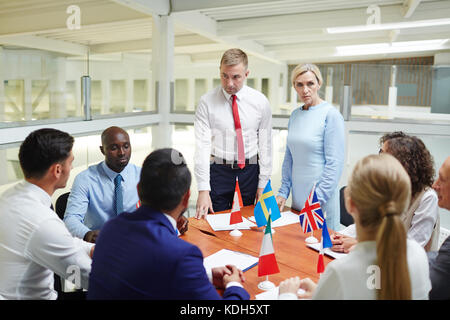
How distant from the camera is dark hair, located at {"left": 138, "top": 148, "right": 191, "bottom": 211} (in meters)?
1.42

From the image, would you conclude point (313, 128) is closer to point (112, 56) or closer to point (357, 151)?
point (357, 151)

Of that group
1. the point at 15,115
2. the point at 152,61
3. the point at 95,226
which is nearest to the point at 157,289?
the point at 95,226

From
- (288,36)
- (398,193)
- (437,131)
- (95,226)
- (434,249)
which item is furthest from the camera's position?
(288,36)

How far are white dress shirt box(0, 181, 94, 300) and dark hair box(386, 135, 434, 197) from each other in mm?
1672

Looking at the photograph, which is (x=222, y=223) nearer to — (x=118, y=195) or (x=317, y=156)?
(x=118, y=195)

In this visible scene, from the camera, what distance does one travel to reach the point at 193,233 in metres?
2.42

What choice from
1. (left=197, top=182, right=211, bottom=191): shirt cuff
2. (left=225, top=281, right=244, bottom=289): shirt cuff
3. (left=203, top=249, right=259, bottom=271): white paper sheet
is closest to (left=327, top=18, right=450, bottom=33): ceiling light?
(left=197, top=182, right=211, bottom=191): shirt cuff

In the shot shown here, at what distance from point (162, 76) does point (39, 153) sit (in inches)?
135

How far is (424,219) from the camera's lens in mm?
2031

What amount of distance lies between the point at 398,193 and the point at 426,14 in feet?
12.6

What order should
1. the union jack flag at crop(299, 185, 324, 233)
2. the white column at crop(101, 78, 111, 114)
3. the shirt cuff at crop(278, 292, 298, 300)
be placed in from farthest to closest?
the white column at crop(101, 78, 111, 114), the union jack flag at crop(299, 185, 324, 233), the shirt cuff at crop(278, 292, 298, 300)

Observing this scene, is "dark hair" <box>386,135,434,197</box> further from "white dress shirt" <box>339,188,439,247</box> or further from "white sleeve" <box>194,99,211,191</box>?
"white sleeve" <box>194,99,211,191</box>

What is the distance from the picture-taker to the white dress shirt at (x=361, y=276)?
48.6 inches

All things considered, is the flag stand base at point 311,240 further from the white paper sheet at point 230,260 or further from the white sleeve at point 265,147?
the white sleeve at point 265,147
